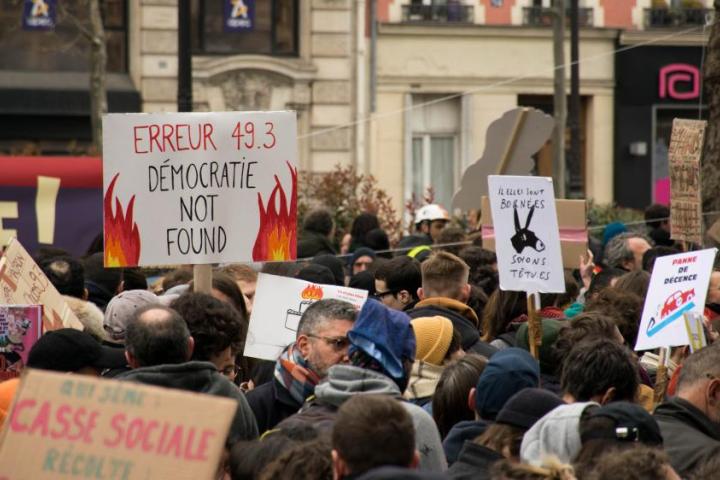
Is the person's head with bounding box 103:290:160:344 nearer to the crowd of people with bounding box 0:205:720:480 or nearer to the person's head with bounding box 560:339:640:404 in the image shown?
the crowd of people with bounding box 0:205:720:480

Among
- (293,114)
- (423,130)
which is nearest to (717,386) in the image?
(293,114)

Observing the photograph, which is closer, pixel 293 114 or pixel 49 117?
pixel 293 114

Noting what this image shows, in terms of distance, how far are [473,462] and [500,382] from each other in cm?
52

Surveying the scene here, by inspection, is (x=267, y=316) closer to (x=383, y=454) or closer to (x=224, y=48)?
(x=383, y=454)

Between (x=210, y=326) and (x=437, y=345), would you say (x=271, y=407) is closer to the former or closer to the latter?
(x=210, y=326)

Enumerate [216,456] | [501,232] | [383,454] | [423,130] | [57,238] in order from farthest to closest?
[423,130], [57,238], [501,232], [383,454], [216,456]

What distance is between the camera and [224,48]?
2684 centimetres

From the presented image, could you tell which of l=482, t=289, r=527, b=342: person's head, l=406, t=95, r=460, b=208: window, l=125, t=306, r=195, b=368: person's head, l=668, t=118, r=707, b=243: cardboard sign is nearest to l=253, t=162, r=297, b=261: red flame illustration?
l=482, t=289, r=527, b=342: person's head

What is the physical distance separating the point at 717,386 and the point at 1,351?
9.17 feet

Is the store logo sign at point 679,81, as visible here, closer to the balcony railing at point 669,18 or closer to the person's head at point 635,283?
the balcony railing at point 669,18

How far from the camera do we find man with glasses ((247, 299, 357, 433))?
19.4ft

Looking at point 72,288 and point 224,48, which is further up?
point 224,48

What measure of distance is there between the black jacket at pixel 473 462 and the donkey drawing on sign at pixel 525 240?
3.24m

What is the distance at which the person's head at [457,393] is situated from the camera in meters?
5.91
